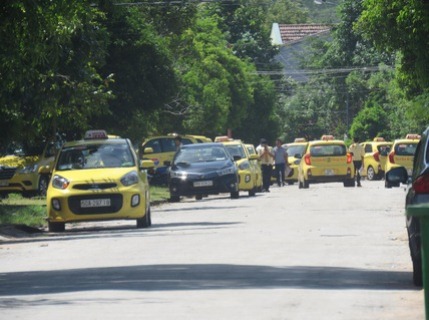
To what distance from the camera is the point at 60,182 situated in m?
27.0

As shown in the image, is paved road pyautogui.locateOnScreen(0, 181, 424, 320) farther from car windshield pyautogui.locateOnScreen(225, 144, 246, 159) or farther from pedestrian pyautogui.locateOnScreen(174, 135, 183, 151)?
pedestrian pyautogui.locateOnScreen(174, 135, 183, 151)

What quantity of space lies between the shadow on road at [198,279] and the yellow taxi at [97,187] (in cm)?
845

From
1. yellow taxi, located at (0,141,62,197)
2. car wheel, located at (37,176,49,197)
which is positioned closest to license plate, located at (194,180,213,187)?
yellow taxi, located at (0,141,62,197)

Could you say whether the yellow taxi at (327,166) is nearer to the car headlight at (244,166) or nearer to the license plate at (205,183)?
the car headlight at (244,166)

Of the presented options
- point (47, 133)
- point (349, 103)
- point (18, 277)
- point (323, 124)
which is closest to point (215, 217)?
point (47, 133)

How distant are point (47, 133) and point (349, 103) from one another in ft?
194

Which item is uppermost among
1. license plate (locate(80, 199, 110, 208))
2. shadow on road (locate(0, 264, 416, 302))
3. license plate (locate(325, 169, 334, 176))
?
shadow on road (locate(0, 264, 416, 302))

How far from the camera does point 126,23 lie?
136 feet

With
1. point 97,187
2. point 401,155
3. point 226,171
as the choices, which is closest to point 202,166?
point 226,171

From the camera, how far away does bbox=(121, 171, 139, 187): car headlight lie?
26.7 m

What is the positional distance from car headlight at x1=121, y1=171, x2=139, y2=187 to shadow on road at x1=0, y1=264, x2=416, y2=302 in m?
8.66

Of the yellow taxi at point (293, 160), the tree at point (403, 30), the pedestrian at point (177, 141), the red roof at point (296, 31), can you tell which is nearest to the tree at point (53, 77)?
the tree at point (403, 30)

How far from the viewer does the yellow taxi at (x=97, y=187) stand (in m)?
26.5

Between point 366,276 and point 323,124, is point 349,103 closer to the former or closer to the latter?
point 323,124
